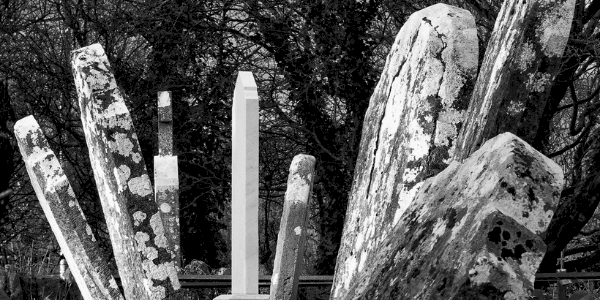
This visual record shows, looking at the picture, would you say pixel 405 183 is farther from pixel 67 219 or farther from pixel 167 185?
pixel 167 185

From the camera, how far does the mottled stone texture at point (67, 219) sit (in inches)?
144

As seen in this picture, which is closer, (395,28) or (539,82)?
(539,82)

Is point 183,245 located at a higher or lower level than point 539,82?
lower

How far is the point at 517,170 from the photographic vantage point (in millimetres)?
1294

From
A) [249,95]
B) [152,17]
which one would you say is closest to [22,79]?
[152,17]

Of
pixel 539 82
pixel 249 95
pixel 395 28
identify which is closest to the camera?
pixel 249 95

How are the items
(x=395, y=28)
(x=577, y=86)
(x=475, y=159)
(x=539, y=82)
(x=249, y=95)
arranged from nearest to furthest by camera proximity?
(x=475, y=159), (x=249, y=95), (x=539, y=82), (x=395, y=28), (x=577, y=86)

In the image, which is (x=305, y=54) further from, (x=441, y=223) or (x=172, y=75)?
(x=441, y=223)

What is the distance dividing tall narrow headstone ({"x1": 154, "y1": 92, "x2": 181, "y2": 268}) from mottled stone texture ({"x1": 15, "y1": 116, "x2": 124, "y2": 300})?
768mm

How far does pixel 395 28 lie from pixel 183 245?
3249 millimetres

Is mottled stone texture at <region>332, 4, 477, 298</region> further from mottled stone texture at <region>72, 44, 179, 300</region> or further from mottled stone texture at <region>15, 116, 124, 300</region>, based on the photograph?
mottled stone texture at <region>15, 116, 124, 300</region>

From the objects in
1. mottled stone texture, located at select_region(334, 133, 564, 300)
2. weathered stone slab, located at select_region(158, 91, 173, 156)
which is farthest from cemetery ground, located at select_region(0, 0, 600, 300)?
weathered stone slab, located at select_region(158, 91, 173, 156)

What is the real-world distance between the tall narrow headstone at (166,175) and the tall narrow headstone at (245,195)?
2.35 meters

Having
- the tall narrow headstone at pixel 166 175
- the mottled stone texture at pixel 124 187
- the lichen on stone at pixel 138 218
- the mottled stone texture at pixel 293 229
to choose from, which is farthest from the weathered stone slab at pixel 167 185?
the lichen on stone at pixel 138 218
